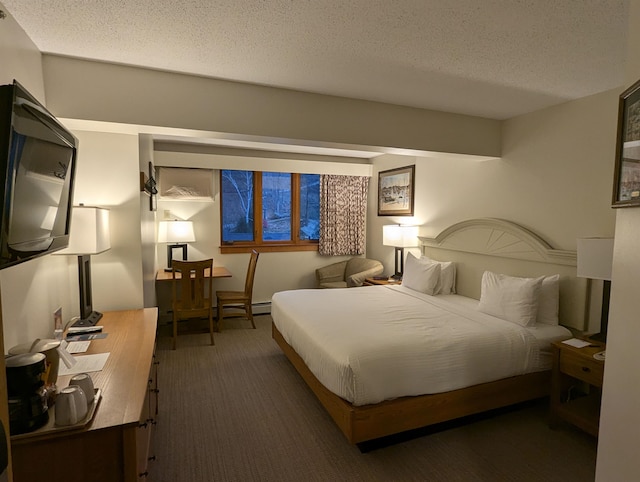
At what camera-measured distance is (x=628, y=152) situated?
121 cm

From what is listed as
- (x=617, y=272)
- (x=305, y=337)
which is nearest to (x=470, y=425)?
(x=305, y=337)

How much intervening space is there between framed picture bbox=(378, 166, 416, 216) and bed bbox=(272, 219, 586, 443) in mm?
1438

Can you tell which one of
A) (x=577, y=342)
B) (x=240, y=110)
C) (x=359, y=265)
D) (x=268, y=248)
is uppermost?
(x=240, y=110)

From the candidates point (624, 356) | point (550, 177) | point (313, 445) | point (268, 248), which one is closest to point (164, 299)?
point (268, 248)

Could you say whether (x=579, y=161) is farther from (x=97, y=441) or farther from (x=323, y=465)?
(x=97, y=441)

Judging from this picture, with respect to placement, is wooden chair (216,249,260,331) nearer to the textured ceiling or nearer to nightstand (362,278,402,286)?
nightstand (362,278,402,286)

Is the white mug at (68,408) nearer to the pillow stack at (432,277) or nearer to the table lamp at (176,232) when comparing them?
the pillow stack at (432,277)

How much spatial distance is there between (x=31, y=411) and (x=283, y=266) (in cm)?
439

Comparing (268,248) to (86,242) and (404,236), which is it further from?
(86,242)

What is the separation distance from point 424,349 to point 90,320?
2254mm

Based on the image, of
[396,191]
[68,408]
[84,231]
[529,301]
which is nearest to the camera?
[68,408]

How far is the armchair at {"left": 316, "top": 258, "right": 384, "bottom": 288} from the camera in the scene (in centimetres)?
526

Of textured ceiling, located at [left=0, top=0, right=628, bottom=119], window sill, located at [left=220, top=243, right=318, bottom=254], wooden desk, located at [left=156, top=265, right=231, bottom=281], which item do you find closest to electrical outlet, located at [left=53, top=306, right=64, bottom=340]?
textured ceiling, located at [left=0, top=0, right=628, bottom=119]

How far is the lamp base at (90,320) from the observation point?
2.32 m
